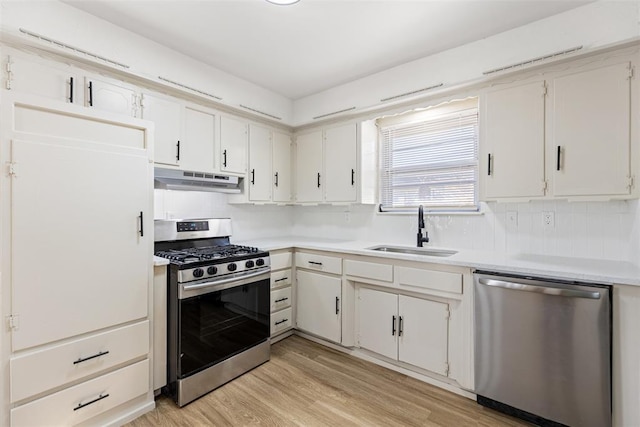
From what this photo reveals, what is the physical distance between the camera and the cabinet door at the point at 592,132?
1.84 m

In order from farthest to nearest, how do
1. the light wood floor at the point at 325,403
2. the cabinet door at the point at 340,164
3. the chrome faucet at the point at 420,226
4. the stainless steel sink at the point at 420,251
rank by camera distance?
→ the cabinet door at the point at 340,164, the chrome faucet at the point at 420,226, the stainless steel sink at the point at 420,251, the light wood floor at the point at 325,403

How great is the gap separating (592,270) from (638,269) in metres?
0.31

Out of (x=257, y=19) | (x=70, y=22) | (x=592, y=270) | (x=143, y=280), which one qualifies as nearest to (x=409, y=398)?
(x=592, y=270)

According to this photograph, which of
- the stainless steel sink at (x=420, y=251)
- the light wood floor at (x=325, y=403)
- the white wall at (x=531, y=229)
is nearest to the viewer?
the light wood floor at (x=325, y=403)

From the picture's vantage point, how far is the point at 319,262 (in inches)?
114

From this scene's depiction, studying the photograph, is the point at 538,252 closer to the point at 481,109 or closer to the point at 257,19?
the point at 481,109

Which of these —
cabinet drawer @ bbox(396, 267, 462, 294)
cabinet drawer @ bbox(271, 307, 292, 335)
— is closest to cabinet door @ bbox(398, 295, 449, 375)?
cabinet drawer @ bbox(396, 267, 462, 294)

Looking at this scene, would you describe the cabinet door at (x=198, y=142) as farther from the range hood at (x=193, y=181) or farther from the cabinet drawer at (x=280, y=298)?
the cabinet drawer at (x=280, y=298)

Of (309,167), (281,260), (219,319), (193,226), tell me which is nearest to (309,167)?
(309,167)

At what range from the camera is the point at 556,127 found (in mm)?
2045

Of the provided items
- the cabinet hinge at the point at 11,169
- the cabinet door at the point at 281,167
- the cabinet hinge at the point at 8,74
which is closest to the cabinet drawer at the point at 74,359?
the cabinet hinge at the point at 11,169

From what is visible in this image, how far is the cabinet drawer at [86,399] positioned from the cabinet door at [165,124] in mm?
1572

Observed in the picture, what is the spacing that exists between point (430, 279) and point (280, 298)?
1.49m

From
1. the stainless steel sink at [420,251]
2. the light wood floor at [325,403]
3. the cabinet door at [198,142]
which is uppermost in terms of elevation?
the cabinet door at [198,142]
